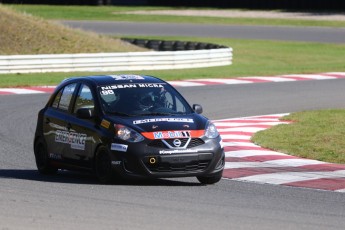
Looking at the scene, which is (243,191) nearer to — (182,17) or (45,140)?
(45,140)

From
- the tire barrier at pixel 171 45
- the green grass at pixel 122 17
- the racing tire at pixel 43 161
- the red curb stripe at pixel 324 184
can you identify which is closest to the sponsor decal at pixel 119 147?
the racing tire at pixel 43 161

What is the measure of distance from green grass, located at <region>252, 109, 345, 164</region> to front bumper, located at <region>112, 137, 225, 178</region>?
320 cm

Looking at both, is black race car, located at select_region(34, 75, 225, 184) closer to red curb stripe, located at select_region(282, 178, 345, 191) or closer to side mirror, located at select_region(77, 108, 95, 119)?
side mirror, located at select_region(77, 108, 95, 119)

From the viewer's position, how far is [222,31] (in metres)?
49.9

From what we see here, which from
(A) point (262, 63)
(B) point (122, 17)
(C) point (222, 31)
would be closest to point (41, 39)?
(A) point (262, 63)

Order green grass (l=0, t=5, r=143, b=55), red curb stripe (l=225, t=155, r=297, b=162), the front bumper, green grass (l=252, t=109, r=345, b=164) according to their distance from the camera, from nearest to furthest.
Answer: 1. the front bumper
2. red curb stripe (l=225, t=155, r=297, b=162)
3. green grass (l=252, t=109, r=345, b=164)
4. green grass (l=0, t=5, r=143, b=55)

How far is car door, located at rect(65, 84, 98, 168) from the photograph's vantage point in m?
12.5

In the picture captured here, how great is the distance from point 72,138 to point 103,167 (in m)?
0.84

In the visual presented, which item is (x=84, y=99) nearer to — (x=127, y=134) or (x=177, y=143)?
(x=127, y=134)

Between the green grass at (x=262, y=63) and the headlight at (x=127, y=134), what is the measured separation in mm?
14814

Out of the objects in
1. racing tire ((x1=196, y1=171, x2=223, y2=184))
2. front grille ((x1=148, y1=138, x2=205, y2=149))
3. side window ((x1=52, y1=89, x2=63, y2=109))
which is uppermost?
front grille ((x1=148, y1=138, x2=205, y2=149))

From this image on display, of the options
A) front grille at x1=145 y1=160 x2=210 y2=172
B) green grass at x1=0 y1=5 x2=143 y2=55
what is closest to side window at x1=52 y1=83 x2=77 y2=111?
front grille at x1=145 y1=160 x2=210 y2=172

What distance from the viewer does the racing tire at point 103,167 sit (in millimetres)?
12125

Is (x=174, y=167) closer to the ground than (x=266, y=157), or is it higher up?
higher up
